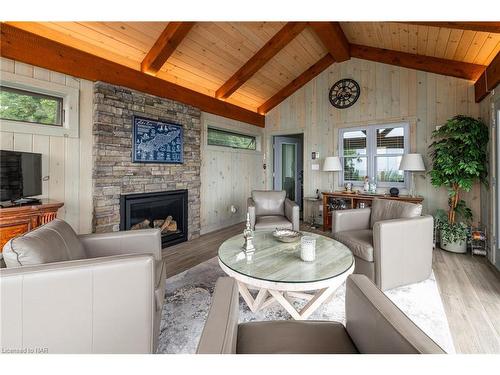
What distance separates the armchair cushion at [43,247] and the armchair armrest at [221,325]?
0.91m

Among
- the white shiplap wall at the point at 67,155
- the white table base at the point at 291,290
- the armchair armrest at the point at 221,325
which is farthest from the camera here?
the white shiplap wall at the point at 67,155

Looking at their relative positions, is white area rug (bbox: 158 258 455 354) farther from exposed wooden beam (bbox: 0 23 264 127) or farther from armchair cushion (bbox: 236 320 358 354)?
exposed wooden beam (bbox: 0 23 264 127)

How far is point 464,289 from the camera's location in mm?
2291

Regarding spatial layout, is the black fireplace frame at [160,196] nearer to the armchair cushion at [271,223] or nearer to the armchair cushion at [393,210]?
the armchair cushion at [271,223]

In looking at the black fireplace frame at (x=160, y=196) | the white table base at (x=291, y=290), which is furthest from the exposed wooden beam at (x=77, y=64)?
the white table base at (x=291, y=290)

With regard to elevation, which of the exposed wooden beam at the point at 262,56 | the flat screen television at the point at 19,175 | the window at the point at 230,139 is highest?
the exposed wooden beam at the point at 262,56

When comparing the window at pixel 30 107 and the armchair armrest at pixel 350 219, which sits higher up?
the window at pixel 30 107

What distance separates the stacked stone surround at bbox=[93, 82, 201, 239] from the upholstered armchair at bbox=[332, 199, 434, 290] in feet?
8.39

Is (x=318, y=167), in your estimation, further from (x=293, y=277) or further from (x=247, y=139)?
(x=293, y=277)

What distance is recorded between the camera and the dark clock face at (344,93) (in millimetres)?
4672

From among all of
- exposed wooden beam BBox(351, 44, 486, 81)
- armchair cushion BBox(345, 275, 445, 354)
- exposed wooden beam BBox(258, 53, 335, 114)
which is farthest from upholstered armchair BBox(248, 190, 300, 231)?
exposed wooden beam BBox(351, 44, 486, 81)

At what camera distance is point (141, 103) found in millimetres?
3266

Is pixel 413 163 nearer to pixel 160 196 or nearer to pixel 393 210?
pixel 393 210

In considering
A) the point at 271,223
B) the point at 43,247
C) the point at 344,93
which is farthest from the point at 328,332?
the point at 344,93
